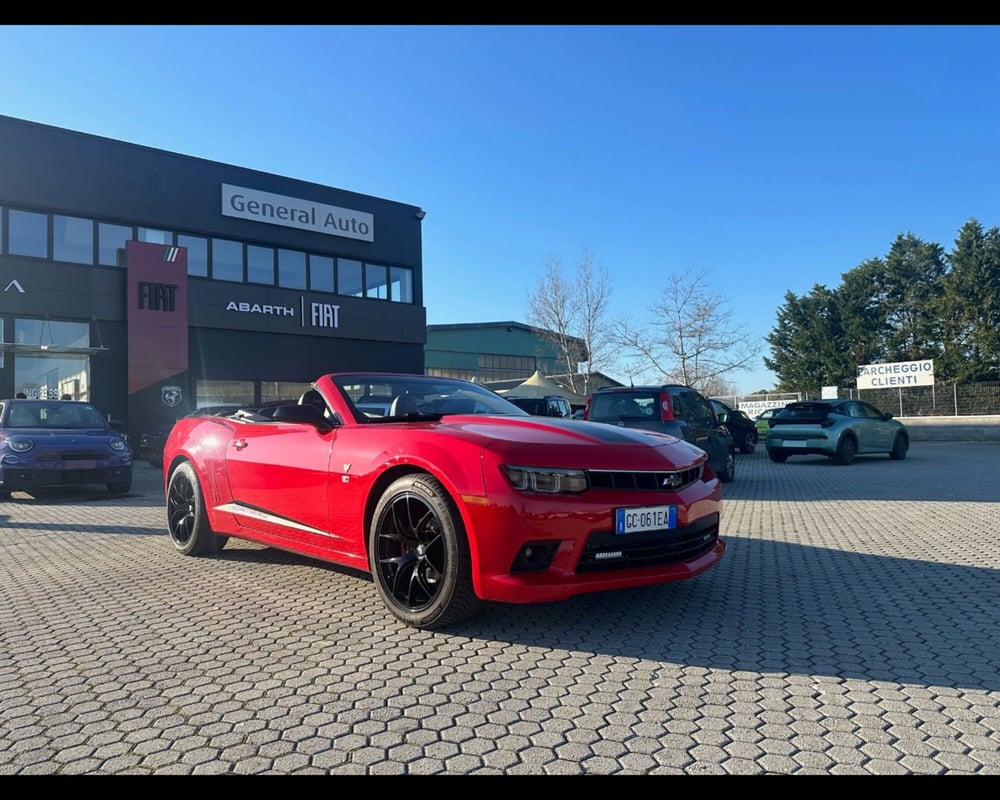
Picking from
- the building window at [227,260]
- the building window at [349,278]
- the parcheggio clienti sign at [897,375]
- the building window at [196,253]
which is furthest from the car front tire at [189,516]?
the parcheggio clienti sign at [897,375]

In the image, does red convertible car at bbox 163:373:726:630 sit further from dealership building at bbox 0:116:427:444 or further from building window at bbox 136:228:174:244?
building window at bbox 136:228:174:244

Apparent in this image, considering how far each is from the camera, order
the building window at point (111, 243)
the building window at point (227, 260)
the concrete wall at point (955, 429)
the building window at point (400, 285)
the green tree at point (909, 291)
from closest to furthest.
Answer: the building window at point (111, 243) → the building window at point (227, 260) → the concrete wall at point (955, 429) → the building window at point (400, 285) → the green tree at point (909, 291)

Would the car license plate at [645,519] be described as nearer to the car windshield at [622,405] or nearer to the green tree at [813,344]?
the car windshield at [622,405]

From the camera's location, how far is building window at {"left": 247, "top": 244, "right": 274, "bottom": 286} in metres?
23.2

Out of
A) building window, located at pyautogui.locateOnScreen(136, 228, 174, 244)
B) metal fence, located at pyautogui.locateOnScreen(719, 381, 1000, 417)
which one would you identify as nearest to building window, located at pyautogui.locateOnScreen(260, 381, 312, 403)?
building window, located at pyautogui.locateOnScreen(136, 228, 174, 244)

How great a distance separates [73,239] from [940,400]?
102 ft

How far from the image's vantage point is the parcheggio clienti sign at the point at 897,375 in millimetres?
29609

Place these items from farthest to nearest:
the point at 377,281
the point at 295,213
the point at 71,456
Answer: the point at 377,281 → the point at 295,213 → the point at 71,456

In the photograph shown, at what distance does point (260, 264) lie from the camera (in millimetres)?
23406

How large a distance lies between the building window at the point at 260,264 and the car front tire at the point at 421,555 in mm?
20836

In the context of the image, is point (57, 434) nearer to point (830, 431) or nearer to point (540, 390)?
point (830, 431)

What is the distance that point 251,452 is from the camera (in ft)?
17.5

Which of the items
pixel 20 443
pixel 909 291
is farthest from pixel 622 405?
pixel 909 291
